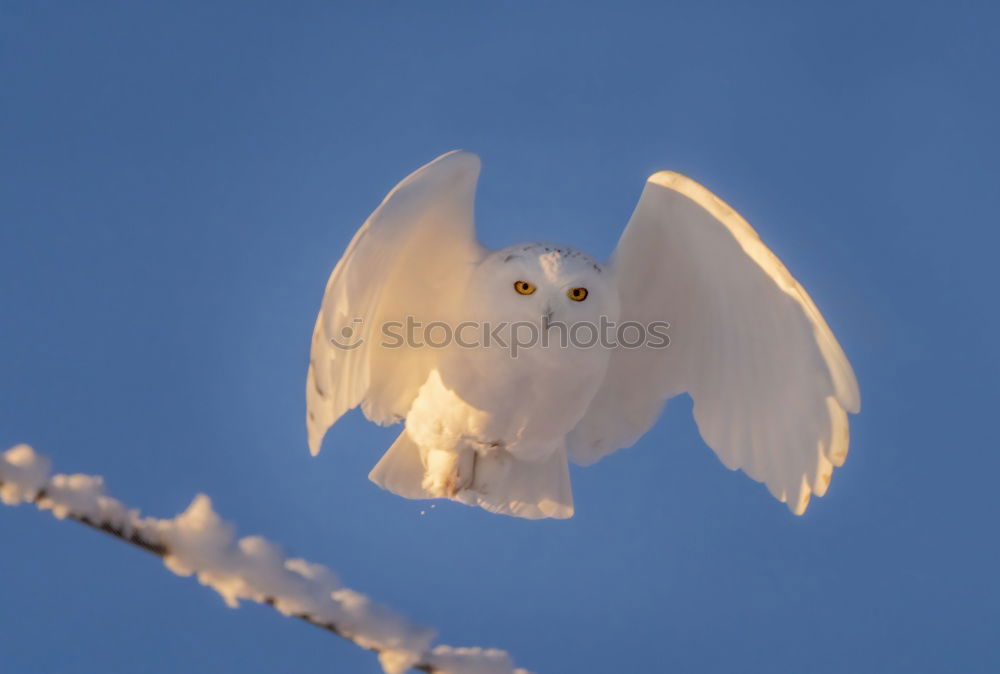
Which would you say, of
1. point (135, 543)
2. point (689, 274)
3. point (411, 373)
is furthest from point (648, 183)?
point (135, 543)

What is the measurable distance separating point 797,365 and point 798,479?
0.67m

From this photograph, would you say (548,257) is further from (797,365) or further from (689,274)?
(797,365)

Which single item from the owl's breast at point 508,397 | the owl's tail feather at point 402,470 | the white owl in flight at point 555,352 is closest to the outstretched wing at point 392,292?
the white owl in flight at point 555,352

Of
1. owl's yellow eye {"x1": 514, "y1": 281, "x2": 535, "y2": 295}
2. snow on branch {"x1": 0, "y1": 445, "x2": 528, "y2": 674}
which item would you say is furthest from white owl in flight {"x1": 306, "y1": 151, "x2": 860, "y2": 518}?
snow on branch {"x1": 0, "y1": 445, "x2": 528, "y2": 674}

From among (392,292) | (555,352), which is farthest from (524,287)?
(392,292)

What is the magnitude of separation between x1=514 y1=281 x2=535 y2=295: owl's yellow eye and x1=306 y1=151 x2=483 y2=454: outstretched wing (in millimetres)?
532

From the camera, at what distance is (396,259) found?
724 cm

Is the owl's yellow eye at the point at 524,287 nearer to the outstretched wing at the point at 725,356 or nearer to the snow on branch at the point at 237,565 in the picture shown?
the outstretched wing at the point at 725,356

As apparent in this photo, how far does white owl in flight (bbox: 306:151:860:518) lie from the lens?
23.0ft

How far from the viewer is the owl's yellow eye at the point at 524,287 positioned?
23.4 feet

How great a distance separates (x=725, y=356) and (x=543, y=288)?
139 cm

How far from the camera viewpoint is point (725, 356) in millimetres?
7770

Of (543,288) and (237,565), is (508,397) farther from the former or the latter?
(237,565)

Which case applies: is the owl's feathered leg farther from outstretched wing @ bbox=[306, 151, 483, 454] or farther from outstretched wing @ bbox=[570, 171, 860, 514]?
outstretched wing @ bbox=[570, 171, 860, 514]
